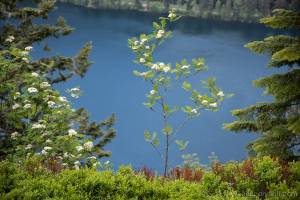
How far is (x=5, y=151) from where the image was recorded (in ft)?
31.5

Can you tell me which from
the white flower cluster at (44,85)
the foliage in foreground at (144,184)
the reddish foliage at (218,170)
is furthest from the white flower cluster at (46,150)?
the reddish foliage at (218,170)

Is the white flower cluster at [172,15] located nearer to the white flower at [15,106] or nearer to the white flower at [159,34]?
the white flower at [159,34]

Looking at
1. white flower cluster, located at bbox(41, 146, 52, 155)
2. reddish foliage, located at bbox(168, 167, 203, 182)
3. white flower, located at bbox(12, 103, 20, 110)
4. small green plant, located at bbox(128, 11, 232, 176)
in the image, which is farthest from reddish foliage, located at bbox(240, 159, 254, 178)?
white flower, located at bbox(12, 103, 20, 110)

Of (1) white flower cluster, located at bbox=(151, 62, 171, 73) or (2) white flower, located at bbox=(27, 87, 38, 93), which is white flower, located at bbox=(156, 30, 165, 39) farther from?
(2) white flower, located at bbox=(27, 87, 38, 93)

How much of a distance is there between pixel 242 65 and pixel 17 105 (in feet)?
298

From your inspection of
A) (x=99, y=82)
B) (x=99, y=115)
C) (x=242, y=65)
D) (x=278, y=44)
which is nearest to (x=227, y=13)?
(x=242, y=65)

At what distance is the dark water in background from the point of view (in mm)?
64688

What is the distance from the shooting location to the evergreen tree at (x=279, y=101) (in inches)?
418

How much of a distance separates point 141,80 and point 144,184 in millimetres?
79954

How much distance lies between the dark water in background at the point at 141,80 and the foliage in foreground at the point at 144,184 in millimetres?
50330

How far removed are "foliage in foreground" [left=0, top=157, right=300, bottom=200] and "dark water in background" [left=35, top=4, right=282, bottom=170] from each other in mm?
50330

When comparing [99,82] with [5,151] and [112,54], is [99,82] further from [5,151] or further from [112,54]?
[5,151]

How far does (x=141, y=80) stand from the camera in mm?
86750

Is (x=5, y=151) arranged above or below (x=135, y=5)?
below
